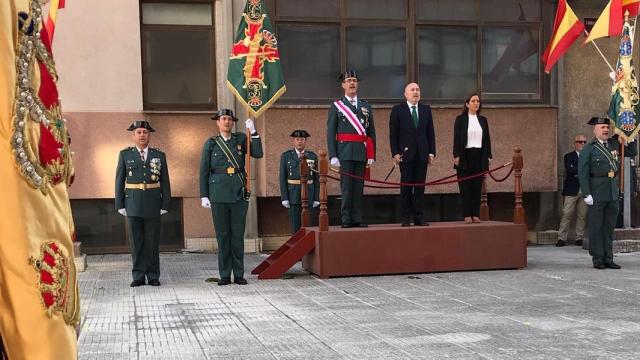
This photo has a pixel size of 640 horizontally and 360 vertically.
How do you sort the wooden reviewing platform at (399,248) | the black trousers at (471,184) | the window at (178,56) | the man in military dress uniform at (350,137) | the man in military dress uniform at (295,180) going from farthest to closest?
1. the window at (178,56)
2. the man in military dress uniform at (295,180)
3. the black trousers at (471,184)
4. the man in military dress uniform at (350,137)
5. the wooden reviewing platform at (399,248)

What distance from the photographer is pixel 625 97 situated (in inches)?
435

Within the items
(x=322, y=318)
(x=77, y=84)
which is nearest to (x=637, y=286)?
(x=322, y=318)

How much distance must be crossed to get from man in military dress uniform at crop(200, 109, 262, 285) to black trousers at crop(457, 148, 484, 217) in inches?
117

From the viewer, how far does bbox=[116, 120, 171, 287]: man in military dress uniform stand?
28.8ft

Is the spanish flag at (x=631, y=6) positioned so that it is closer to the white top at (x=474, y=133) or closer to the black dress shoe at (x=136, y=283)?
the white top at (x=474, y=133)

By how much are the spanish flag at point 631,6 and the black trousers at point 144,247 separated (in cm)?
776

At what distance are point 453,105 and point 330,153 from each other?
14.6 ft

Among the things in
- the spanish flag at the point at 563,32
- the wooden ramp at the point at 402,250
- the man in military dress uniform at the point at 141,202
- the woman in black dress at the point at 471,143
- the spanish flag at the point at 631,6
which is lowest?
the wooden ramp at the point at 402,250

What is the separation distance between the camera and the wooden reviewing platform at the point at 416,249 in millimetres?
8945

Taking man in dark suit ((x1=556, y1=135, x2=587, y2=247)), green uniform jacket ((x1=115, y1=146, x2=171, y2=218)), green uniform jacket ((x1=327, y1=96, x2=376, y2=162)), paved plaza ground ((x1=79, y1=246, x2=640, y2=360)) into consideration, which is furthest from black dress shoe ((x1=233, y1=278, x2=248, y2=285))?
man in dark suit ((x1=556, y1=135, x2=587, y2=247))

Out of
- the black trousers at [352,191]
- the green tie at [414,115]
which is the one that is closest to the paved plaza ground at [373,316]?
the black trousers at [352,191]

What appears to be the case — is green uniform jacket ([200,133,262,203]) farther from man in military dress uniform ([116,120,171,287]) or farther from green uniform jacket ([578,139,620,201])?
green uniform jacket ([578,139,620,201])

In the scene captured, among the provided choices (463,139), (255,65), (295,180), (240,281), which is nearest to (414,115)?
(463,139)

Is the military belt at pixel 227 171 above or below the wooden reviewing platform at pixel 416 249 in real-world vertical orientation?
above
